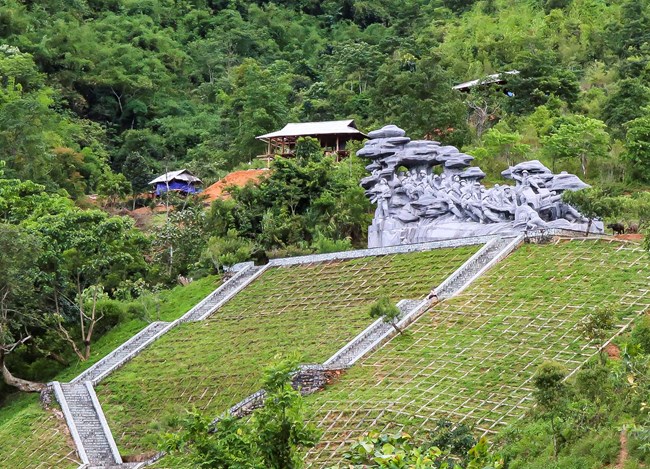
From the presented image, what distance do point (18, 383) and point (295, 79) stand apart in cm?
3189

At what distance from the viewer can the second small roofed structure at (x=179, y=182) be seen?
5054 cm

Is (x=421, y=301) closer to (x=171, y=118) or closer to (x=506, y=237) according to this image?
(x=506, y=237)

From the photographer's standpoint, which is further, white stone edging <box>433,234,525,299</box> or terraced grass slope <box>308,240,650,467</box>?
white stone edging <box>433,234,525,299</box>

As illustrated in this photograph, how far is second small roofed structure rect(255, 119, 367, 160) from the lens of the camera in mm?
47469

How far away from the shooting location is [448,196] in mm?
33156

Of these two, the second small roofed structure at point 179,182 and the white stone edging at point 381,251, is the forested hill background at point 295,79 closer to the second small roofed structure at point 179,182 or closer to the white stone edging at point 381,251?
the second small roofed structure at point 179,182

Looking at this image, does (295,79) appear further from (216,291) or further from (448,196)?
(448,196)

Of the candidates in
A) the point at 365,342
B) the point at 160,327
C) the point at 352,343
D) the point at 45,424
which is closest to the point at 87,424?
the point at 45,424

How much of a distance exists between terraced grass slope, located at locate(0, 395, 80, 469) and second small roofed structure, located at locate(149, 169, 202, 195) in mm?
21324

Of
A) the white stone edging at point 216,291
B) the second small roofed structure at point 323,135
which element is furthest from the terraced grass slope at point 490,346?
the second small roofed structure at point 323,135

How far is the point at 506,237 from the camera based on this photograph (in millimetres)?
31719

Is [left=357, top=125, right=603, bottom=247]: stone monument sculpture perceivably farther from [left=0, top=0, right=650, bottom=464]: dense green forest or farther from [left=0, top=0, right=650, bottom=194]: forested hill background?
[left=0, top=0, right=650, bottom=194]: forested hill background

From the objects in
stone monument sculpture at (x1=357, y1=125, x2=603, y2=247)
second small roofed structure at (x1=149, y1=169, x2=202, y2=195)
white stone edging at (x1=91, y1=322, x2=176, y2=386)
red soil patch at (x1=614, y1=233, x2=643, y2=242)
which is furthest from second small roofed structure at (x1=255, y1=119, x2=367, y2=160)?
red soil patch at (x1=614, y1=233, x2=643, y2=242)

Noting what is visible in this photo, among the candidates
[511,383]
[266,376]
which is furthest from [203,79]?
[266,376]
